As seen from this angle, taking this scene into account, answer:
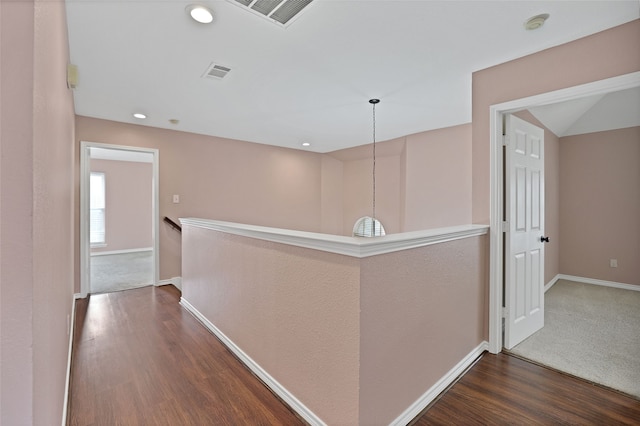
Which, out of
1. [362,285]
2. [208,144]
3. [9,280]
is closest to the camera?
[9,280]

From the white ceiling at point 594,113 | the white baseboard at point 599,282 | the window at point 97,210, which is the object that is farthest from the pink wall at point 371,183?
the window at point 97,210

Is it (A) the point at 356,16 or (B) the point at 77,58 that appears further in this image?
(B) the point at 77,58

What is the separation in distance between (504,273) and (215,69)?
10.2 feet

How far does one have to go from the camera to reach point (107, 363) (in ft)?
7.52

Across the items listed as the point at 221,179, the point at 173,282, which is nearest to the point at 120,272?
the point at 173,282

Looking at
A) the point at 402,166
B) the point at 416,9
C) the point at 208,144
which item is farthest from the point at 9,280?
the point at 402,166

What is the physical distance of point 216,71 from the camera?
8.84ft

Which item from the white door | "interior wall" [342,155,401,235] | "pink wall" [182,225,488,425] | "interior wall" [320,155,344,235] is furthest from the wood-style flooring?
"interior wall" [320,155,344,235]

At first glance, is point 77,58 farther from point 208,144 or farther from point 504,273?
point 504,273

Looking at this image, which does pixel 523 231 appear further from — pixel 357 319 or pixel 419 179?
pixel 419 179

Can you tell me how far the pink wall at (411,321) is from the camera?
1435mm

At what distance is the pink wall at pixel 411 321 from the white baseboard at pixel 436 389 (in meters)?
0.03

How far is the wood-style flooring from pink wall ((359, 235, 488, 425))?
0.24m

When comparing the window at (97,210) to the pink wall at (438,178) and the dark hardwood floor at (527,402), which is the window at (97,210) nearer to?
the pink wall at (438,178)
